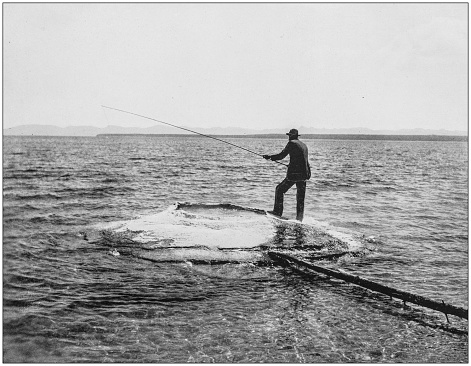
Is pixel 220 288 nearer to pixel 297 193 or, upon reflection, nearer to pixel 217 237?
pixel 217 237

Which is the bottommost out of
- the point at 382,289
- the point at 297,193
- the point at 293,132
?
the point at 382,289

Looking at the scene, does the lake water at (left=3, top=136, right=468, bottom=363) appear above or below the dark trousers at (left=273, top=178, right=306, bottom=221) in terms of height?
below

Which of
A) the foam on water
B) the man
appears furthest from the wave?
the man

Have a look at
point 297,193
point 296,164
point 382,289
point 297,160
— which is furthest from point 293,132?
point 382,289

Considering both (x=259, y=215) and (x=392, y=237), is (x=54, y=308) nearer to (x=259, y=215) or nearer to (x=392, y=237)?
(x=259, y=215)

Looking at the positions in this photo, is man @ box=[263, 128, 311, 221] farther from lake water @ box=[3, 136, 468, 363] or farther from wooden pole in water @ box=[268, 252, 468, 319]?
wooden pole in water @ box=[268, 252, 468, 319]

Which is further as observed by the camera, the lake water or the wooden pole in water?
the wooden pole in water

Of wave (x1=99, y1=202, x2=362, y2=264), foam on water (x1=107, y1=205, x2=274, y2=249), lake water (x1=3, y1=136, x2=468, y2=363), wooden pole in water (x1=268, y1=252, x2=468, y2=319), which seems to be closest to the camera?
lake water (x1=3, y1=136, x2=468, y2=363)

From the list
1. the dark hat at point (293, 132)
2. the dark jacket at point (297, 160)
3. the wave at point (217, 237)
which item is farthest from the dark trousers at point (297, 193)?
the dark hat at point (293, 132)

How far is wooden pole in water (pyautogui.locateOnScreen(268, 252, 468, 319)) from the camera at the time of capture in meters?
7.21

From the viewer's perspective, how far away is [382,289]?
8.05 m

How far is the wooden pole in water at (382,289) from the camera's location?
7.21 m

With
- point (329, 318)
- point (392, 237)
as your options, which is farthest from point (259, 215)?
point (329, 318)

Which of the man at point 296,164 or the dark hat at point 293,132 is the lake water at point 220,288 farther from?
the dark hat at point 293,132
